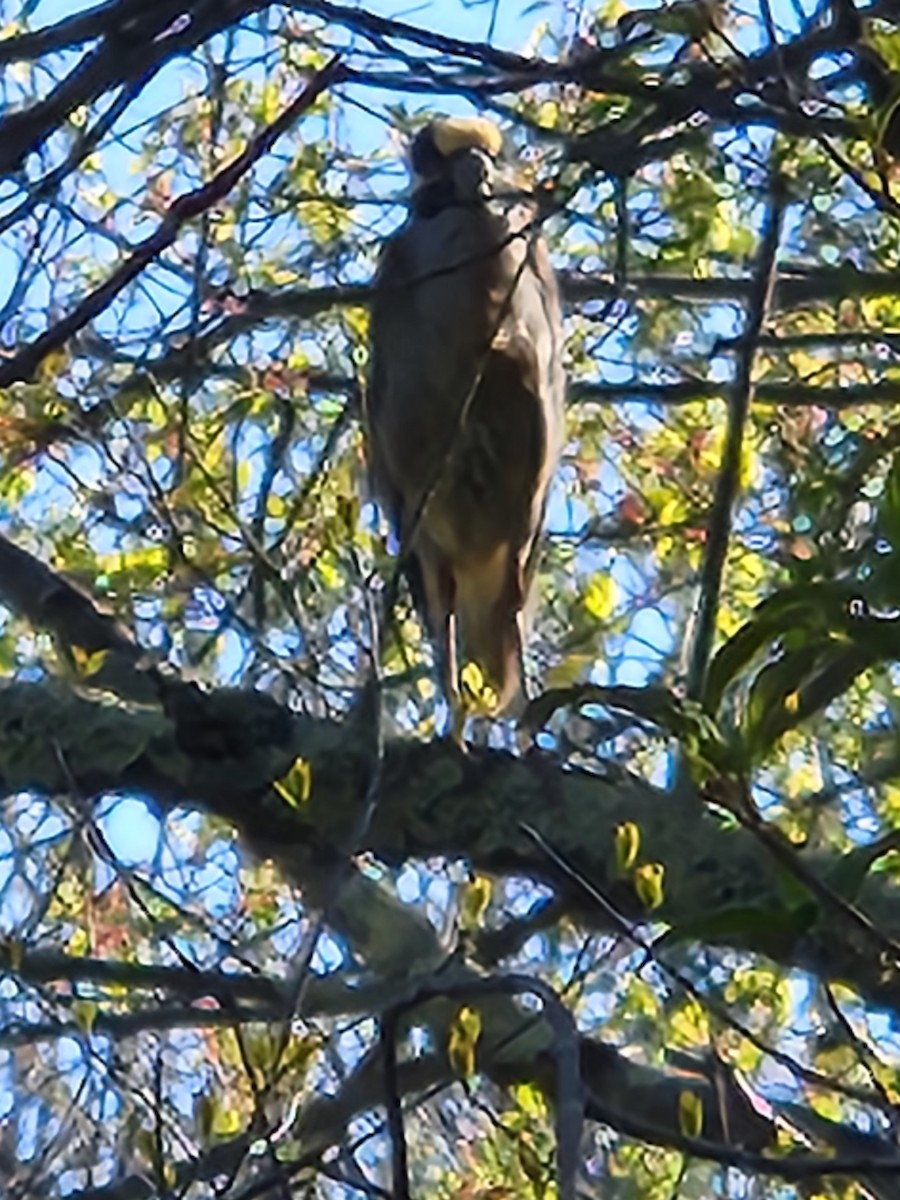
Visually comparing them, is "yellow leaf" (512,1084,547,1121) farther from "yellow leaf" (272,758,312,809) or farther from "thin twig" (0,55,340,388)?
"thin twig" (0,55,340,388)

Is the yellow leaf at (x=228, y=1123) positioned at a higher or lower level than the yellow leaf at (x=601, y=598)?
lower

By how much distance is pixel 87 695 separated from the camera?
103 inches

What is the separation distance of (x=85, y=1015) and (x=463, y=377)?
214 cm

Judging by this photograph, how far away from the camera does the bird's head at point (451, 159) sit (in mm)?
4375

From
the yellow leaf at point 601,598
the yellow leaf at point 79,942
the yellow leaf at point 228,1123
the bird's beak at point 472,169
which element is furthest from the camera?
the bird's beak at point 472,169

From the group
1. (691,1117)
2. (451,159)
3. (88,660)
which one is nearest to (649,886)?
(691,1117)

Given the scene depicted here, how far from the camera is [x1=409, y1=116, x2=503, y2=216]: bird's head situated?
14.4 feet

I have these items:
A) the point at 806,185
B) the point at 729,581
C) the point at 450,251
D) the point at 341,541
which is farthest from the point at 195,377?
the point at 450,251

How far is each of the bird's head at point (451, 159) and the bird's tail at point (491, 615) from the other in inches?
27.1

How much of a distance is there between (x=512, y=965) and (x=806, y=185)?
0.95 m

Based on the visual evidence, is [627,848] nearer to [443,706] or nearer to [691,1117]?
[691,1117]

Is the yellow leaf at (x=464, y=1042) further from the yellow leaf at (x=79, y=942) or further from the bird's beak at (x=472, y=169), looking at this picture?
the bird's beak at (x=472, y=169)

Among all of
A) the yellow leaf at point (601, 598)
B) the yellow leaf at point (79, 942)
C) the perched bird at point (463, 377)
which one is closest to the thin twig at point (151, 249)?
the yellow leaf at point (79, 942)

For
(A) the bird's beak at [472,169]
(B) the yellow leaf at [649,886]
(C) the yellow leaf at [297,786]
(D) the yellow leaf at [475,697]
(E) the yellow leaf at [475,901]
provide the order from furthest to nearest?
(A) the bird's beak at [472,169], (D) the yellow leaf at [475,697], (C) the yellow leaf at [297,786], (E) the yellow leaf at [475,901], (B) the yellow leaf at [649,886]
